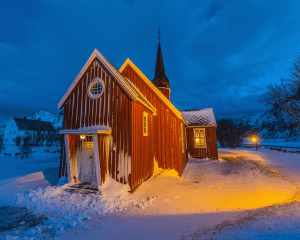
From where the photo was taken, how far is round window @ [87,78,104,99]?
7.83 m

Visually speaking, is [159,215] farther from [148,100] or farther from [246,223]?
[148,100]

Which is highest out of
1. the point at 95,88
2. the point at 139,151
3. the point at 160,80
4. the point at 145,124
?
the point at 160,80

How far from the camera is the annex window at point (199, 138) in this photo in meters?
16.8

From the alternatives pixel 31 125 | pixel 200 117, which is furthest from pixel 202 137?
pixel 31 125

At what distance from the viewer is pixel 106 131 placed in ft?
23.1

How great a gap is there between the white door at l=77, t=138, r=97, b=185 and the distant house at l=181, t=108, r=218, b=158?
12.3 m

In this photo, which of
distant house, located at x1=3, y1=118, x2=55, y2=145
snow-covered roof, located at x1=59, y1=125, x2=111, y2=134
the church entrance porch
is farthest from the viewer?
distant house, located at x1=3, y1=118, x2=55, y2=145

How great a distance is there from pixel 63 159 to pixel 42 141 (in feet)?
124

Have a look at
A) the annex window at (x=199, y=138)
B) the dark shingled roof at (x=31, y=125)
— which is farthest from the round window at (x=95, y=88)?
the dark shingled roof at (x=31, y=125)

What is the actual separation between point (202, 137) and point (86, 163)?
43.9 feet

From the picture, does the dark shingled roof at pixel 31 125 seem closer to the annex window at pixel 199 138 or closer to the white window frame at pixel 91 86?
the white window frame at pixel 91 86

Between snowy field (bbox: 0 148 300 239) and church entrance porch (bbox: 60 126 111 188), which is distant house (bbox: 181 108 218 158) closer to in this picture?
snowy field (bbox: 0 148 300 239)

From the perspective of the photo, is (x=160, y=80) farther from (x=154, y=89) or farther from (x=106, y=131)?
(x=106, y=131)

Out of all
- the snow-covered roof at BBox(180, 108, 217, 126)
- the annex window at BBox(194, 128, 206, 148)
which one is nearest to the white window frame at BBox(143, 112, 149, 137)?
the snow-covered roof at BBox(180, 108, 217, 126)
